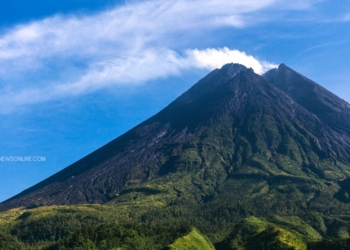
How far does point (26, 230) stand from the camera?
650ft

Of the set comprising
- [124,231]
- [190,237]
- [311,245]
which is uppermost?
[124,231]

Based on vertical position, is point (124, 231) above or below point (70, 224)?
below

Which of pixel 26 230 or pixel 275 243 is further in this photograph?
pixel 26 230

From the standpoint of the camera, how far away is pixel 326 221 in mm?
181375

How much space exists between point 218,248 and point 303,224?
142 ft

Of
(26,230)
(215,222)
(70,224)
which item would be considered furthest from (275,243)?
(26,230)

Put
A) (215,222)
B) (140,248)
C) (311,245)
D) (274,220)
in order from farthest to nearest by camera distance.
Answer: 1. (215,222)
2. (274,220)
3. (140,248)
4. (311,245)

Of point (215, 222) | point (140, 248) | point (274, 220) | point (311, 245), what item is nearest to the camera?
point (311, 245)

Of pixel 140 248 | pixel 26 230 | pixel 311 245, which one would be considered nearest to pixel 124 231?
pixel 140 248

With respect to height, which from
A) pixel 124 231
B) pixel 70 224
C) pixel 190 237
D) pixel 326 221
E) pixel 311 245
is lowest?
pixel 326 221

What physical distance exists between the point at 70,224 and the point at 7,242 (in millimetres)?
30281

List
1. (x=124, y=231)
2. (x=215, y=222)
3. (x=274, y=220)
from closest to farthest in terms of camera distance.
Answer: (x=124, y=231)
(x=274, y=220)
(x=215, y=222)

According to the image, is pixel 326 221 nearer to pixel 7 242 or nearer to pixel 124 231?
pixel 124 231

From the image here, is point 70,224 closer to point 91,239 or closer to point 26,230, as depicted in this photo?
point 26,230
